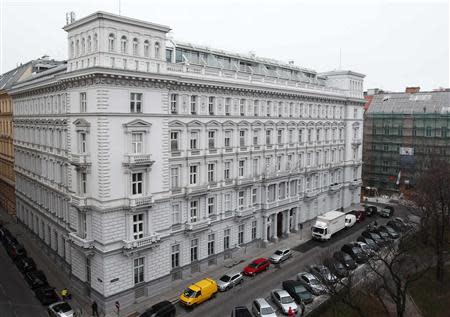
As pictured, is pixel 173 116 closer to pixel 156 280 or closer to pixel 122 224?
pixel 122 224

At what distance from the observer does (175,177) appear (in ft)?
142

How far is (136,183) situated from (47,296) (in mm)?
14479

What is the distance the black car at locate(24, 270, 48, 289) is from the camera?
41469mm

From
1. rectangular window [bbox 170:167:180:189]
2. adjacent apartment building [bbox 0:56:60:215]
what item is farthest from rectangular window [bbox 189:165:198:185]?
adjacent apartment building [bbox 0:56:60:215]

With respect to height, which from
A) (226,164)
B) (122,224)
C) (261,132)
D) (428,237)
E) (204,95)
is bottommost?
(428,237)

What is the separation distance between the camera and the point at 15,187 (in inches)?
2579

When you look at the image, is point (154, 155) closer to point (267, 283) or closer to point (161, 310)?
point (161, 310)

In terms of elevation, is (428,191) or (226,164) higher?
(226,164)

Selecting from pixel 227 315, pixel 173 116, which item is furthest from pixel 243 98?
pixel 227 315

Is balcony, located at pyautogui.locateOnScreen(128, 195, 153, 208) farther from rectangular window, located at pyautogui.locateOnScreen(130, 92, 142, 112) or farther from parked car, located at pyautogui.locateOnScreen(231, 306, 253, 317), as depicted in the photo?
parked car, located at pyautogui.locateOnScreen(231, 306, 253, 317)

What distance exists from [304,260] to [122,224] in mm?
25790

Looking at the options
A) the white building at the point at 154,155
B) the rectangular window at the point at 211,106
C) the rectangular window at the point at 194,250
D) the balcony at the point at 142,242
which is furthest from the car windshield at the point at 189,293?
the rectangular window at the point at 211,106

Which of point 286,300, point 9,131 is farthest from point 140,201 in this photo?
point 9,131

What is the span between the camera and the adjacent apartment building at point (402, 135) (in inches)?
3314
